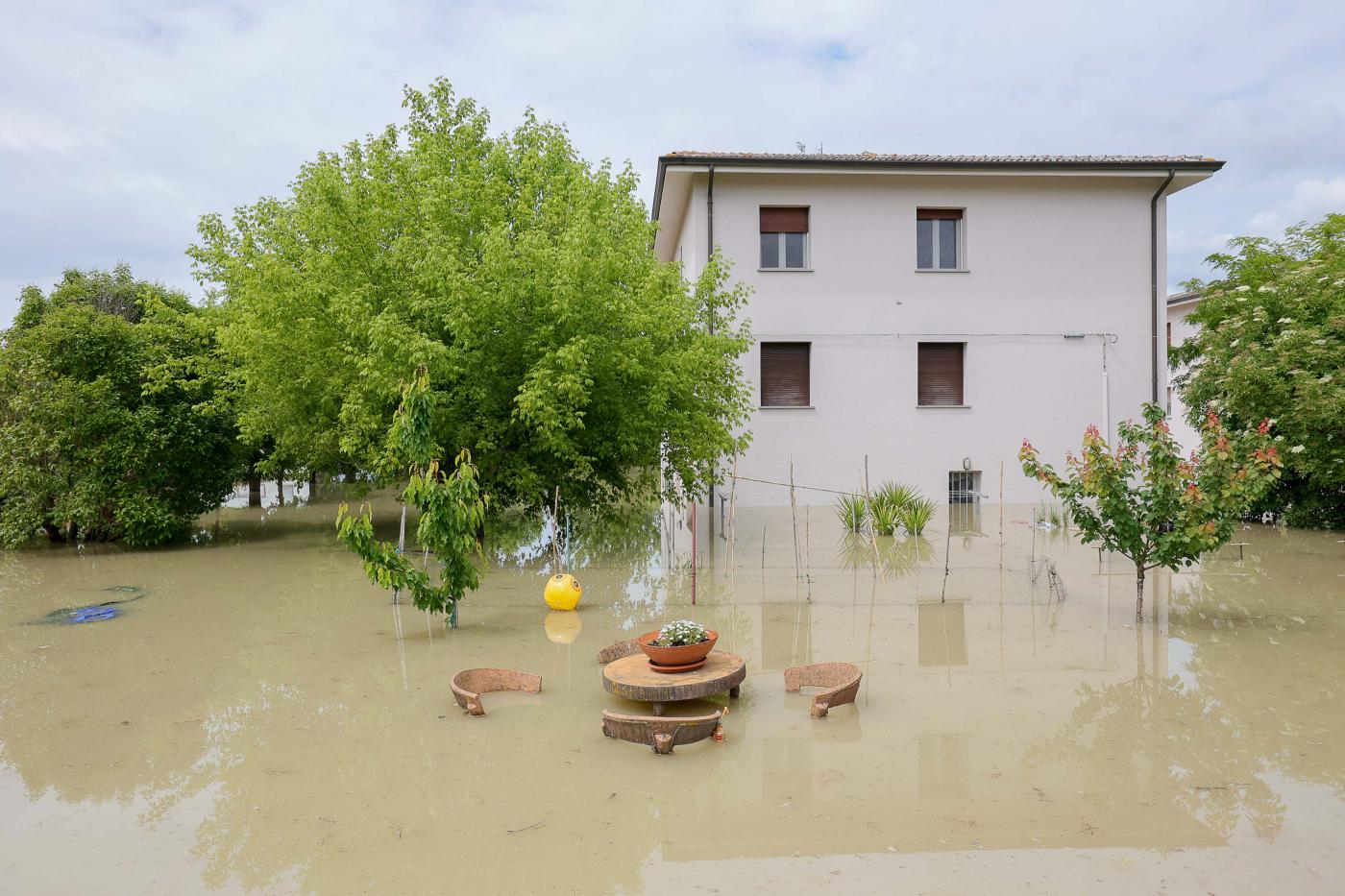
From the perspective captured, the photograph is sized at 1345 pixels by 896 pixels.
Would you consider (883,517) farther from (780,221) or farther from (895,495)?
(780,221)

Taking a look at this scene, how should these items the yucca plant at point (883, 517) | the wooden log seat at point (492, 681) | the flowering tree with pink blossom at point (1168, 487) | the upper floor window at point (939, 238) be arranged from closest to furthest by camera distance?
the wooden log seat at point (492, 681), the flowering tree with pink blossom at point (1168, 487), the yucca plant at point (883, 517), the upper floor window at point (939, 238)

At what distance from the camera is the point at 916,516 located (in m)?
17.7

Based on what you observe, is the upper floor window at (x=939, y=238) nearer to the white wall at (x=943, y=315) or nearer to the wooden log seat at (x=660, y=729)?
the white wall at (x=943, y=315)

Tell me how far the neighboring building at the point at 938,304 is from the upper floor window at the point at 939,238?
4cm

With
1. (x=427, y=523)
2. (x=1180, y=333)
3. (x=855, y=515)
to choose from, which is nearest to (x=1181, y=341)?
(x=1180, y=333)

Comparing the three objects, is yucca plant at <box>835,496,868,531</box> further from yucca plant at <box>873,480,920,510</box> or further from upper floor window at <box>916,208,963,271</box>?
upper floor window at <box>916,208,963,271</box>

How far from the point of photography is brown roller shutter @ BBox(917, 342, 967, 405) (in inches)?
760

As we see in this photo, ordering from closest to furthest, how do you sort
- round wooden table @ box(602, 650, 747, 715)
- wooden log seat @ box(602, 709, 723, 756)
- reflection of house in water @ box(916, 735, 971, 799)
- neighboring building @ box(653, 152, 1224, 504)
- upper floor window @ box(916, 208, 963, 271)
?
1. reflection of house in water @ box(916, 735, 971, 799)
2. wooden log seat @ box(602, 709, 723, 756)
3. round wooden table @ box(602, 650, 747, 715)
4. neighboring building @ box(653, 152, 1224, 504)
5. upper floor window @ box(916, 208, 963, 271)

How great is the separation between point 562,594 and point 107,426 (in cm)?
1081

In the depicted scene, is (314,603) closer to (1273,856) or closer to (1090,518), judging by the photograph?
(1090,518)

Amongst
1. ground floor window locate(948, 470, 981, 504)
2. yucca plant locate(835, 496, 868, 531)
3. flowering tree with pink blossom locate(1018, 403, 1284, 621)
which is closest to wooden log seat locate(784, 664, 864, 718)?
flowering tree with pink blossom locate(1018, 403, 1284, 621)

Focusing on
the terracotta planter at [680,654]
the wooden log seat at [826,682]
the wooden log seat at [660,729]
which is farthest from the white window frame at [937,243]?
the wooden log seat at [660,729]

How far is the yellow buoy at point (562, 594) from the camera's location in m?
11.6

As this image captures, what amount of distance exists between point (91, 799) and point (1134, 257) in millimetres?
20120
